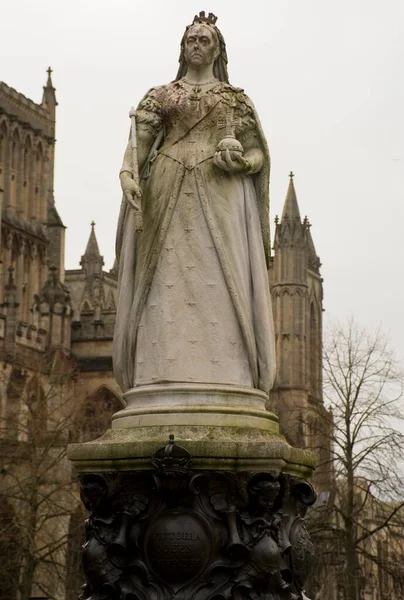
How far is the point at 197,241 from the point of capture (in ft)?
29.3

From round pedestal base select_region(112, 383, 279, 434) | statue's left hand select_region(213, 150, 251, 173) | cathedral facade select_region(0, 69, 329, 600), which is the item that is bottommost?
round pedestal base select_region(112, 383, 279, 434)

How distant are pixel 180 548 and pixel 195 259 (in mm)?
1714

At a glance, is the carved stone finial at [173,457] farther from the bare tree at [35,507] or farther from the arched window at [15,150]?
the arched window at [15,150]

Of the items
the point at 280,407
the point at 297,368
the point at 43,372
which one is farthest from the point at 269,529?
the point at 297,368

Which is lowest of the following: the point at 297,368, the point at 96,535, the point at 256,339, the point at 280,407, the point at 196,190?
the point at 96,535

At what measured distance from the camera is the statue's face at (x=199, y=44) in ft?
30.7

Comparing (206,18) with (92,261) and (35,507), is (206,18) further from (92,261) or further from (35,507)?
(92,261)

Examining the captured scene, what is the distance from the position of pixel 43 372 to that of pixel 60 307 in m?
6.35

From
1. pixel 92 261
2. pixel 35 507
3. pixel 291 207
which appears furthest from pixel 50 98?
pixel 35 507

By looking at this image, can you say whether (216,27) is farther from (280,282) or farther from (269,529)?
(280,282)

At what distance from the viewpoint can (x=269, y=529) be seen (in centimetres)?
834

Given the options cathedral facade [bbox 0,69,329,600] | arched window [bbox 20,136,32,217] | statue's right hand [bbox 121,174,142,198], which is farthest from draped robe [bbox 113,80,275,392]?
arched window [bbox 20,136,32,217]

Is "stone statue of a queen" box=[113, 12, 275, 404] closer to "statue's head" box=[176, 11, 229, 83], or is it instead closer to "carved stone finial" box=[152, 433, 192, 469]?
"statue's head" box=[176, 11, 229, 83]

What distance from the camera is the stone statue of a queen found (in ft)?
28.9
